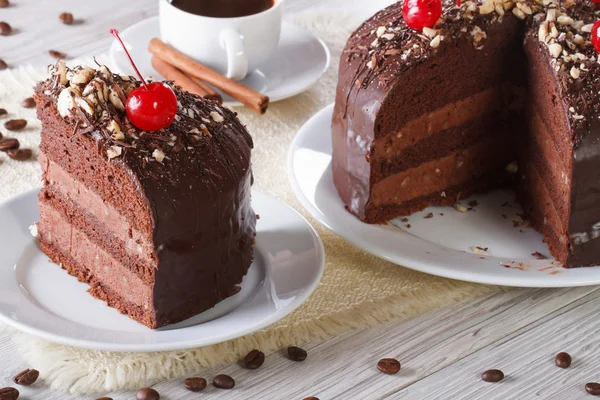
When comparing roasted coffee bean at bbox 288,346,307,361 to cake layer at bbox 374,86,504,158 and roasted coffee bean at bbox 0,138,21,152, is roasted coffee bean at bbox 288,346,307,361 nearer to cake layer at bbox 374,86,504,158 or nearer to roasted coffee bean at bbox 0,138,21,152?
cake layer at bbox 374,86,504,158

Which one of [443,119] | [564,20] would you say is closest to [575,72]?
[564,20]

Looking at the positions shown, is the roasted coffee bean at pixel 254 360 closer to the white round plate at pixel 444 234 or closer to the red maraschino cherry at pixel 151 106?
the white round plate at pixel 444 234

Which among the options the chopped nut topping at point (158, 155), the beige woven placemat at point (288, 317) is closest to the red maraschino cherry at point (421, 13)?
the beige woven placemat at point (288, 317)

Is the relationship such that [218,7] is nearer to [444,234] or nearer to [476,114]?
[476,114]

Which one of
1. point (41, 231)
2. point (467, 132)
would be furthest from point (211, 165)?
point (467, 132)

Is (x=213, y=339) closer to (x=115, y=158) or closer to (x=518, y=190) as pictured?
(x=115, y=158)
